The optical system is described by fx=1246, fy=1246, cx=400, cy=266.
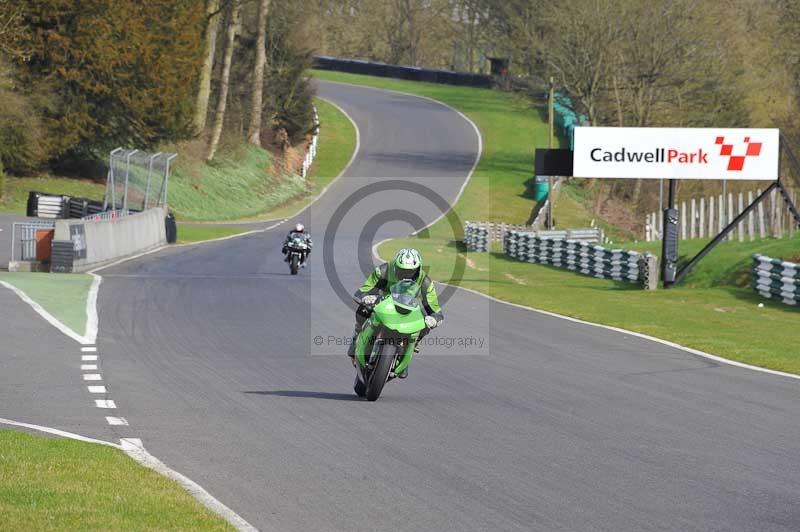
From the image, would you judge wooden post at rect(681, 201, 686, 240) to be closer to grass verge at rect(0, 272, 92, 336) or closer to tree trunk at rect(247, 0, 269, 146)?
grass verge at rect(0, 272, 92, 336)

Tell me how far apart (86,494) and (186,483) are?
2.86 feet

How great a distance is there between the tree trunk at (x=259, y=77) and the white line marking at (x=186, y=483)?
196 ft

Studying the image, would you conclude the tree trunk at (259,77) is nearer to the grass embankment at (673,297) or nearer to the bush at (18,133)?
the grass embankment at (673,297)

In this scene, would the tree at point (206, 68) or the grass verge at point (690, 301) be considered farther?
the tree at point (206, 68)

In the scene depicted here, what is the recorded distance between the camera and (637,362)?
54.7ft

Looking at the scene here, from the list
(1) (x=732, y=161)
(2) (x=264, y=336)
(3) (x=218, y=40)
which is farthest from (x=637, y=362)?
(3) (x=218, y=40)

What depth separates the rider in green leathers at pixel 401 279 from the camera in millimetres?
12141

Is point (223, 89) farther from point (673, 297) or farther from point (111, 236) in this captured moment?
point (673, 297)

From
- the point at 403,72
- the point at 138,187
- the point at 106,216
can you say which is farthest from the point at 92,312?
the point at 403,72

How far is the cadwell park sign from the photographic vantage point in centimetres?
3045

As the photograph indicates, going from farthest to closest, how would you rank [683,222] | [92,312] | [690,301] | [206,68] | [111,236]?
[206,68], [683,222], [111,236], [690,301], [92,312]

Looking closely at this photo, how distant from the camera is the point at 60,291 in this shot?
24.7 meters

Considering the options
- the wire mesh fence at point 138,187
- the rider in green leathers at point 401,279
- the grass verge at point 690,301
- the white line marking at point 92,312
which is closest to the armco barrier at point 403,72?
the wire mesh fence at point 138,187

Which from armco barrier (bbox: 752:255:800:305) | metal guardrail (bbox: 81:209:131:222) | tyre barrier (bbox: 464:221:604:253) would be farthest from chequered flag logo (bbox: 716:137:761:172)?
metal guardrail (bbox: 81:209:131:222)
